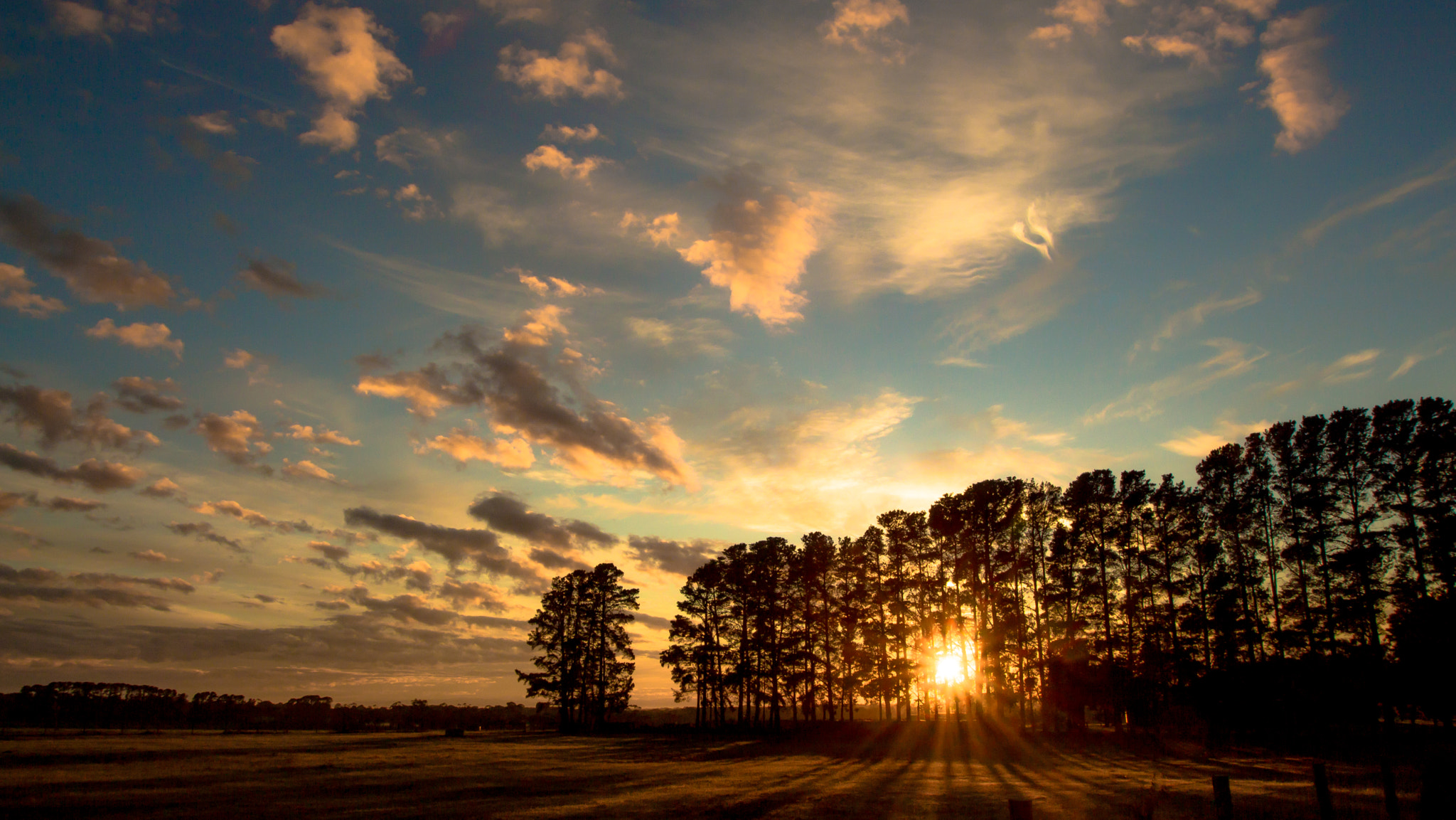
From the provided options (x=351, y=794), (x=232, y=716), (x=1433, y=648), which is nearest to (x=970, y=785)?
(x=351, y=794)

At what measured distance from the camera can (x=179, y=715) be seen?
124000 mm

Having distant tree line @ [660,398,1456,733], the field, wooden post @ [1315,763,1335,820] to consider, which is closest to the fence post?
wooden post @ [1315,763,1335,820]

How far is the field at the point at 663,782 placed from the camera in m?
21.3

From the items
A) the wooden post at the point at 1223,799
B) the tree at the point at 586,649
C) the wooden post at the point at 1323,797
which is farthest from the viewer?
the tree at the point at 586,649

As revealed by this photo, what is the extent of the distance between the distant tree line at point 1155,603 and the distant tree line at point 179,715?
63.0m

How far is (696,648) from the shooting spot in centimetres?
7006

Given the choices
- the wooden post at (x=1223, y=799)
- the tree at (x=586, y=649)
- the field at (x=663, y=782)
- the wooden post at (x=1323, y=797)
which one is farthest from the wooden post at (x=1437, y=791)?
the tree at (x=586, y=649)

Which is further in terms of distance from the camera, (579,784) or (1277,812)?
(579,784)

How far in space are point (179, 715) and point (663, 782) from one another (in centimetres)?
13899

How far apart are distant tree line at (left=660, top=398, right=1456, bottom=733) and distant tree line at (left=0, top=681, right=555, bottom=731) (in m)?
63.0

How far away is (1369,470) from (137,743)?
90469 mm

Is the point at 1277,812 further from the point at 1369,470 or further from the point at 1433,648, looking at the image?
the point at 1369,470

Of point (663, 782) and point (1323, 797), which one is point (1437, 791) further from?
point (663, 782)

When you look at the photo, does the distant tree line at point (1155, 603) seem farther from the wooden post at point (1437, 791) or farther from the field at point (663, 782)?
the wooden post at point (1437, 791)
